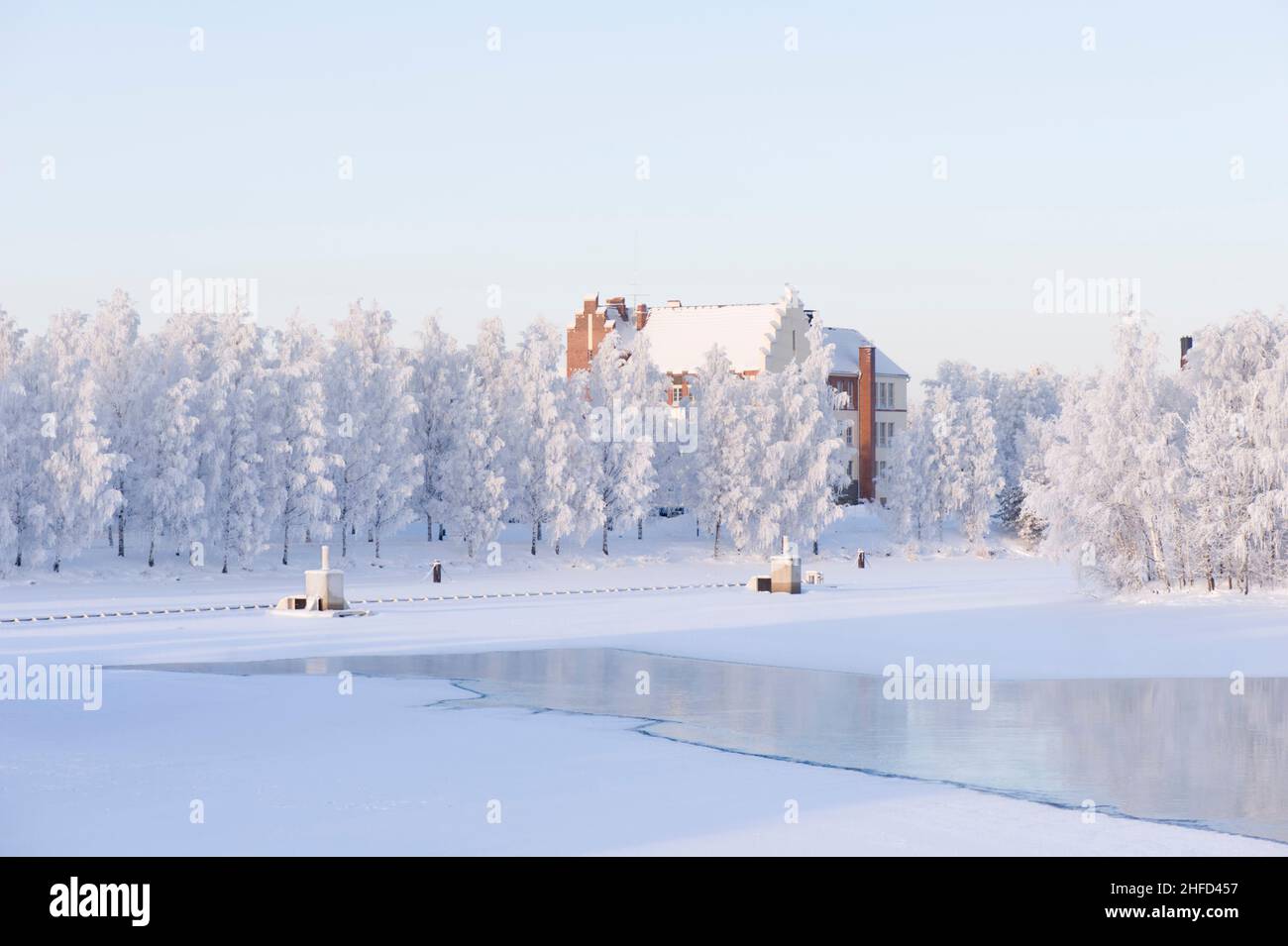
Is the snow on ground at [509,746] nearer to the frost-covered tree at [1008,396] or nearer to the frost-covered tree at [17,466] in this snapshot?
the frost-covered tree at [17,466]

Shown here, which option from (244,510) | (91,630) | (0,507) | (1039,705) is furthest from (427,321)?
(1039,705)

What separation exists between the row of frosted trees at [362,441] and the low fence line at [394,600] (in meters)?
14.5

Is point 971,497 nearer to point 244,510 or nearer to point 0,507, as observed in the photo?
point 244,510

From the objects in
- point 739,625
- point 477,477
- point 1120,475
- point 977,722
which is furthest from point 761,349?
point 977,722

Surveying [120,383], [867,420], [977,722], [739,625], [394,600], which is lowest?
[394,600]

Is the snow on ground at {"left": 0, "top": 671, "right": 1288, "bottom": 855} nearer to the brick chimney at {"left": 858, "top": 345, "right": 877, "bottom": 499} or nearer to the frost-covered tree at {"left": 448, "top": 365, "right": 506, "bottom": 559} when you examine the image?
the frost-covered tree at {"left": 448, "top": 365, "right": 506, "bottom": 559}

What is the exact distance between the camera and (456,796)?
603 inches

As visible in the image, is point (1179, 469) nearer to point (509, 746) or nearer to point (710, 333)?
point (509, 746)

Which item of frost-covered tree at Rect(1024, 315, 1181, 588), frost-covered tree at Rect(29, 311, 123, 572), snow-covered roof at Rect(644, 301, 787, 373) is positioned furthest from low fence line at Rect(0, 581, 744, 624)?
snow-covered roof at Rect(644, 301, 787, 373)

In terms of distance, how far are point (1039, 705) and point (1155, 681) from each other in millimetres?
4003

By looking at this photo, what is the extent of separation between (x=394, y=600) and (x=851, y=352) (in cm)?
6639

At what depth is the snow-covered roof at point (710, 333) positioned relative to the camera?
318 feet

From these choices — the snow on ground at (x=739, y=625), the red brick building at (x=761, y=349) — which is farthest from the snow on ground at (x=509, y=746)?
the red brick building at (x=761, y=349)
